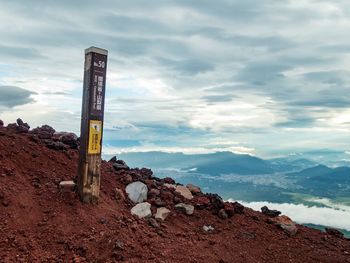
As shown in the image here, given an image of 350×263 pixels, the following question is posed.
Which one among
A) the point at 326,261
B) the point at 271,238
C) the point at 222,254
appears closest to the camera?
the point at 222,254

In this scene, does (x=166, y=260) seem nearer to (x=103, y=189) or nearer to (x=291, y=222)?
(x=103, y=189)

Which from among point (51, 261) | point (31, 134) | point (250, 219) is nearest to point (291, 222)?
point (250, 219)

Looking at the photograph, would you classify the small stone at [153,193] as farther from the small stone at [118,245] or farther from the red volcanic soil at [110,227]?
the small stone at [118,245]

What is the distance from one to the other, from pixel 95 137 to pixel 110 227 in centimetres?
212

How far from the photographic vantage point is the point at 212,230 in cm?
1057

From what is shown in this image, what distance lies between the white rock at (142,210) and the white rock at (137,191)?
0.38 m

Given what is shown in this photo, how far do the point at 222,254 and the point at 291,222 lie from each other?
12.5ft

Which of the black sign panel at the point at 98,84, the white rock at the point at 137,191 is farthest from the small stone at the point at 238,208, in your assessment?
the black sign panel at the point at 98,84

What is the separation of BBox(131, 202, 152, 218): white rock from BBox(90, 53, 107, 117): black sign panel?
253cm

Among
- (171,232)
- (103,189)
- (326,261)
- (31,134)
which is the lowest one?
(326,261)

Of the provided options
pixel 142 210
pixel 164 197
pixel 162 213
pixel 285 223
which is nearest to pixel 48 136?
pixel 164 197

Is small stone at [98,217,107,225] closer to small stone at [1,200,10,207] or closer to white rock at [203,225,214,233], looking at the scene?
small stone at [1,200,10,207]

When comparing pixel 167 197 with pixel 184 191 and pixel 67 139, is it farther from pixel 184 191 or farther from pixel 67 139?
pixel 67 139

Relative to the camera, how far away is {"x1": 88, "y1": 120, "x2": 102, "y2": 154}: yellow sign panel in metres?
9.60
